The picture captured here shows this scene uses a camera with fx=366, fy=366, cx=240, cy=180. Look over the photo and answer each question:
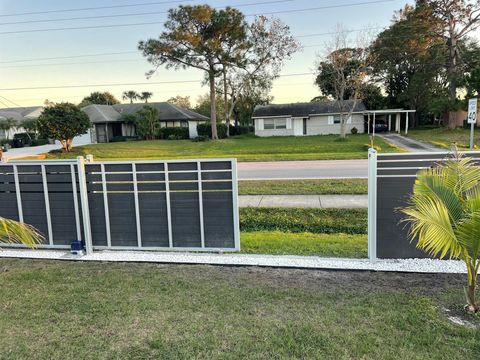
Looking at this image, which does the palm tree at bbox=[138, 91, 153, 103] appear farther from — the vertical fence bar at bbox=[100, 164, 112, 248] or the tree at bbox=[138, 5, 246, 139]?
the vertical fence bar at bbox=[100, 164, 112, 248]

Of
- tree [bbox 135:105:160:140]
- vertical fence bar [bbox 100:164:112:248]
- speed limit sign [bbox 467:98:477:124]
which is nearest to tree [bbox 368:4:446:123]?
tree [bbox 135:105:160:140]

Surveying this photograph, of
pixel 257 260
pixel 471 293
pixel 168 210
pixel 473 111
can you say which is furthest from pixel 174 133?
pixel 471 293

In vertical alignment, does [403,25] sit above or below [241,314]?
above

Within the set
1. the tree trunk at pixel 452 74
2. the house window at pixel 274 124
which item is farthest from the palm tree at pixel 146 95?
the tree trunk at pixel 452 74

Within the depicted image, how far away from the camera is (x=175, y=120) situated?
4016 cm

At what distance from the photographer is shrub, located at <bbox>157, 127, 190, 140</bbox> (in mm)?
38594

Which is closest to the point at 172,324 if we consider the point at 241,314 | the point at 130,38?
the point at 241,314

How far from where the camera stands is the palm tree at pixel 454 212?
332cm

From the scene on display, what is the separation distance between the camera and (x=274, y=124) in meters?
38.2

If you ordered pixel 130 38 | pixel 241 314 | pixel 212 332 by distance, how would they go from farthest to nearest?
pixel 130 38 < pixel 241 314 < pixel 212 332

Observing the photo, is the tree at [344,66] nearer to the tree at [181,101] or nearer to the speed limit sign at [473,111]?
the speed limit sign at [473,111]

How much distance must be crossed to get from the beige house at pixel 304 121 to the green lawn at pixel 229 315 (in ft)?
112

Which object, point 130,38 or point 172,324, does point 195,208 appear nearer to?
point 172,324

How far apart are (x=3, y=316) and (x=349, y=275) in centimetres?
386
